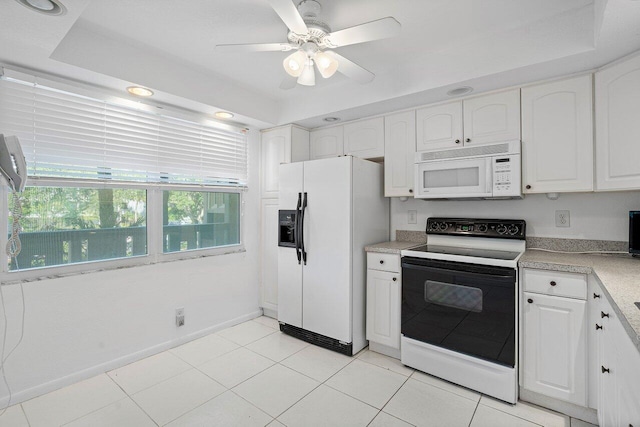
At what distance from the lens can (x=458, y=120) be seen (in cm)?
251

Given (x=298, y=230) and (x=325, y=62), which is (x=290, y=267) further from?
(x=325, y=62)

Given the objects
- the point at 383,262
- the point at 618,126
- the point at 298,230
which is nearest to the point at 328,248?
the point at 298,230

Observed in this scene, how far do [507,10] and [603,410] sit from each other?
2231mm

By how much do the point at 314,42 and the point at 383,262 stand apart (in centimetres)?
172

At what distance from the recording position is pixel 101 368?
234cm

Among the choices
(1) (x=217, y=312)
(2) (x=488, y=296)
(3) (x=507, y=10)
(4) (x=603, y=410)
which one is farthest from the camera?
(1) (x=217, y=312)

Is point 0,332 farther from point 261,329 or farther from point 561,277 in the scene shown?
point 561,277

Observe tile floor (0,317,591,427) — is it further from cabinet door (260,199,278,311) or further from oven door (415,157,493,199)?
oven door (415,157,493,199)

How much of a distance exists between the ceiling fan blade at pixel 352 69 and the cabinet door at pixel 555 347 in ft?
5.70

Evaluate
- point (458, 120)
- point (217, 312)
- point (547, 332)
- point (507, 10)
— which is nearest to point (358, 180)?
point (458, 120)

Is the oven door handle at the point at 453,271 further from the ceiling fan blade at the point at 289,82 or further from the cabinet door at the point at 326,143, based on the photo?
the ceiling fan blade at the point at 289,82

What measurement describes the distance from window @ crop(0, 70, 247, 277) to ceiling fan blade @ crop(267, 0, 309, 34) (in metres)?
1.68

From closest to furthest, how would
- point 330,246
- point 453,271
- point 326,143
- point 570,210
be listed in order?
point 453,271, point 570,210, point 330,246, point 326,143

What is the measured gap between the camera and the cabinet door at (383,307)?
253 centimetres
